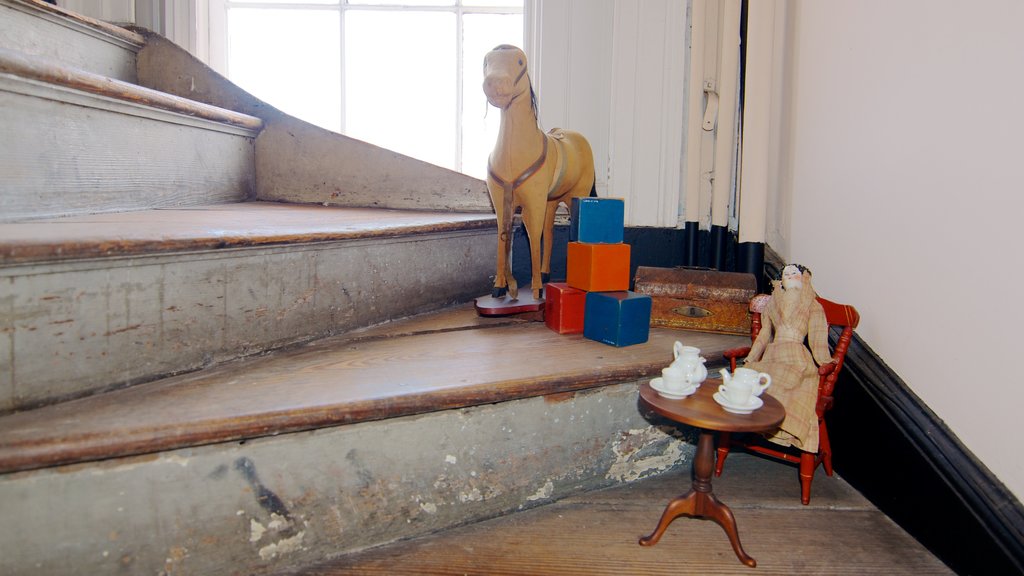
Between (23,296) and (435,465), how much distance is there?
0.79 m

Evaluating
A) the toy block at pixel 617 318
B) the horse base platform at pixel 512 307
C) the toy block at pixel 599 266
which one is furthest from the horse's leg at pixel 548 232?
the toy block at pixel 617 318

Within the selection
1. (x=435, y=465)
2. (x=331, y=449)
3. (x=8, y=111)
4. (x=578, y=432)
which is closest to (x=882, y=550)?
(x=578, y=432)

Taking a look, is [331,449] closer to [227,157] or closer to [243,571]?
[243,571]

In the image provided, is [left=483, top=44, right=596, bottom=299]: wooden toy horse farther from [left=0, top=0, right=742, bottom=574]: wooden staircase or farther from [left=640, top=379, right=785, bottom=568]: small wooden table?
[left=640, top=379, right=785, bottom=568]: small wooden table

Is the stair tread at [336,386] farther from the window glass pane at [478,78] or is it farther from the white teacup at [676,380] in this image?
the window glass pane at [478,78]

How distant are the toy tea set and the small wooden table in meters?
0.02

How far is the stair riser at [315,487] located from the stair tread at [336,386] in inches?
1.6

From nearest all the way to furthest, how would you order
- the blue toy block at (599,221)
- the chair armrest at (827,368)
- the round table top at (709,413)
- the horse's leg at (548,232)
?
the round table top at (709,413) < the chair armrest at (827,368) < the blue toy block at (599,221) < the horse's leg at (548,232)

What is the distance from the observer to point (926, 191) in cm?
150

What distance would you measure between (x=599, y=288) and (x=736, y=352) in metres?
0.39

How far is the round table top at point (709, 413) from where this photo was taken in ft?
4.09

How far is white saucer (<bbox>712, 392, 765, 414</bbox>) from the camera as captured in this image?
130 centimetres

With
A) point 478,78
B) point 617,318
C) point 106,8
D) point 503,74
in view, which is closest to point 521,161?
point 503,74

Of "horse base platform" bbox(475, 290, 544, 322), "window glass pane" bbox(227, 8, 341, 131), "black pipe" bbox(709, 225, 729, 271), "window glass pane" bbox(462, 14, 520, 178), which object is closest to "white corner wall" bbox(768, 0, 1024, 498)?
"black pipe" bbox(709, 225, 729, 271)
